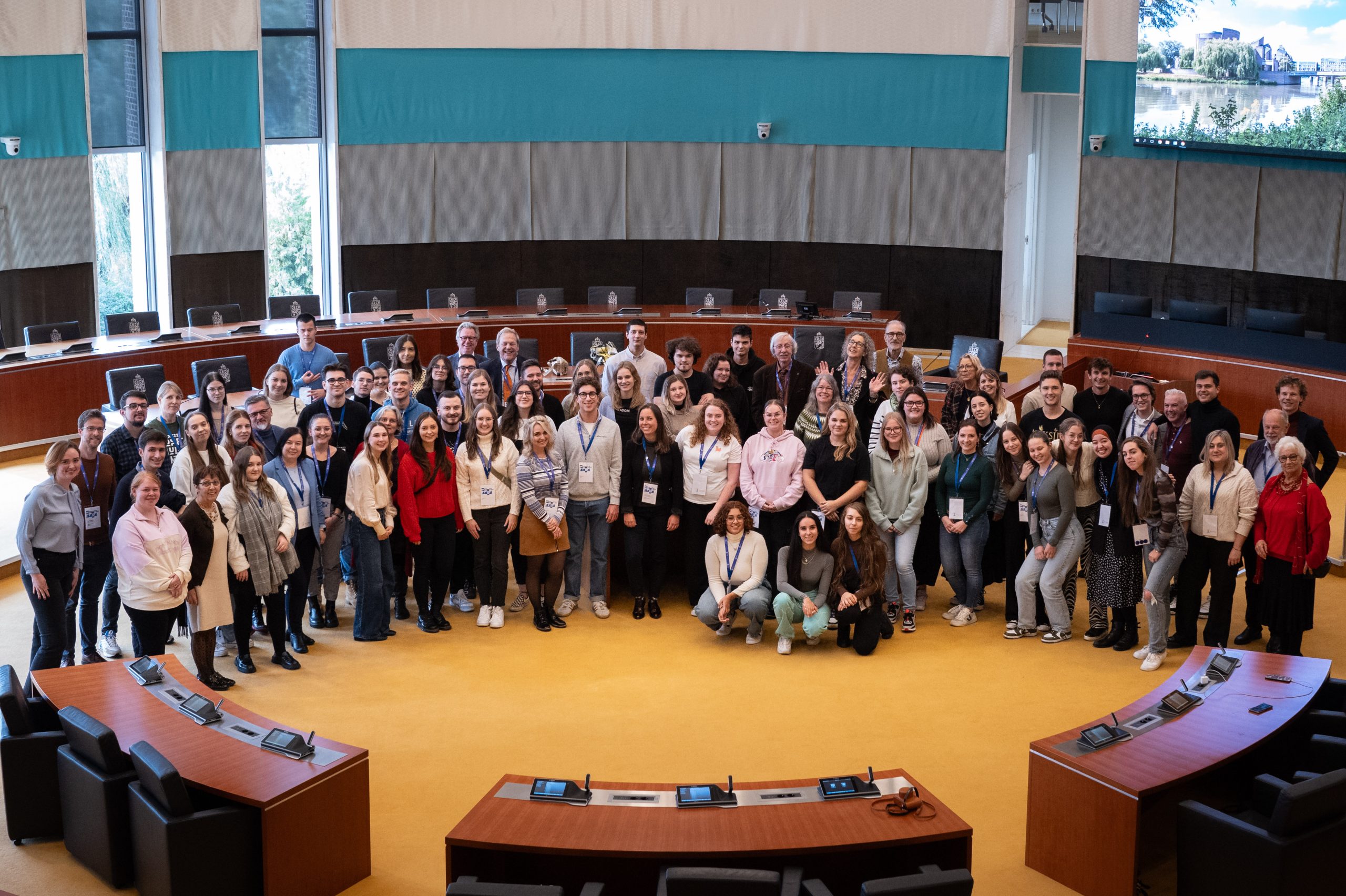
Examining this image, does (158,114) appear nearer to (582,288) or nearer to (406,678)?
(582,288)

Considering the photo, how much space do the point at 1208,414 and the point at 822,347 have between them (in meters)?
4.02

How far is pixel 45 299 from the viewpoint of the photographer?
13688 millimetres

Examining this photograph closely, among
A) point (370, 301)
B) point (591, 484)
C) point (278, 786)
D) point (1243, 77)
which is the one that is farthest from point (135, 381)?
point (1243, 77)

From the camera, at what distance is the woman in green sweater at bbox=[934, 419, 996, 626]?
7.93 meters

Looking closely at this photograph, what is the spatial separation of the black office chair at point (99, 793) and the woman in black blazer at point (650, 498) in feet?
12.1

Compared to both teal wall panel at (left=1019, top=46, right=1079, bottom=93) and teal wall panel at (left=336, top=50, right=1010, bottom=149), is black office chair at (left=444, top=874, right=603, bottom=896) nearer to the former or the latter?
teal wall panel at (left=336, top=50, right=1010, bottom=149)

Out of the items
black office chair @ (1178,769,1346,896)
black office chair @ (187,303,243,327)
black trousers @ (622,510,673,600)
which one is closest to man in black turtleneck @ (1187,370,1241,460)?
black trousers @ (622,510,673,600)

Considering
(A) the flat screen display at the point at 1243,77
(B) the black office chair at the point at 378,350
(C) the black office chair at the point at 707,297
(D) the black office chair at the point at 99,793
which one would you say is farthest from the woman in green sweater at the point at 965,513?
(A) the flat screen display at the point at 1243,77

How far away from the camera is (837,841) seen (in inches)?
182

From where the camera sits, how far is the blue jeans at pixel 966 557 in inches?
317

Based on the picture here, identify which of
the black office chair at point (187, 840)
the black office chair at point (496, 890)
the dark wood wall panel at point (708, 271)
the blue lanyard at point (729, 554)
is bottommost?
the black office chair at point (187, 840)

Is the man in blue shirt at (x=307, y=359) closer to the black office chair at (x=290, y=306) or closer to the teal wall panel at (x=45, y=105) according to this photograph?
the black office chair at (x=290, y=306)

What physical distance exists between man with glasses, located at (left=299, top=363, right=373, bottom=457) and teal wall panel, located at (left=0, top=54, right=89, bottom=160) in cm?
697

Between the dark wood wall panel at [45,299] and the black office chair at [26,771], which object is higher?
the dark wood wall panel at [45,299]
